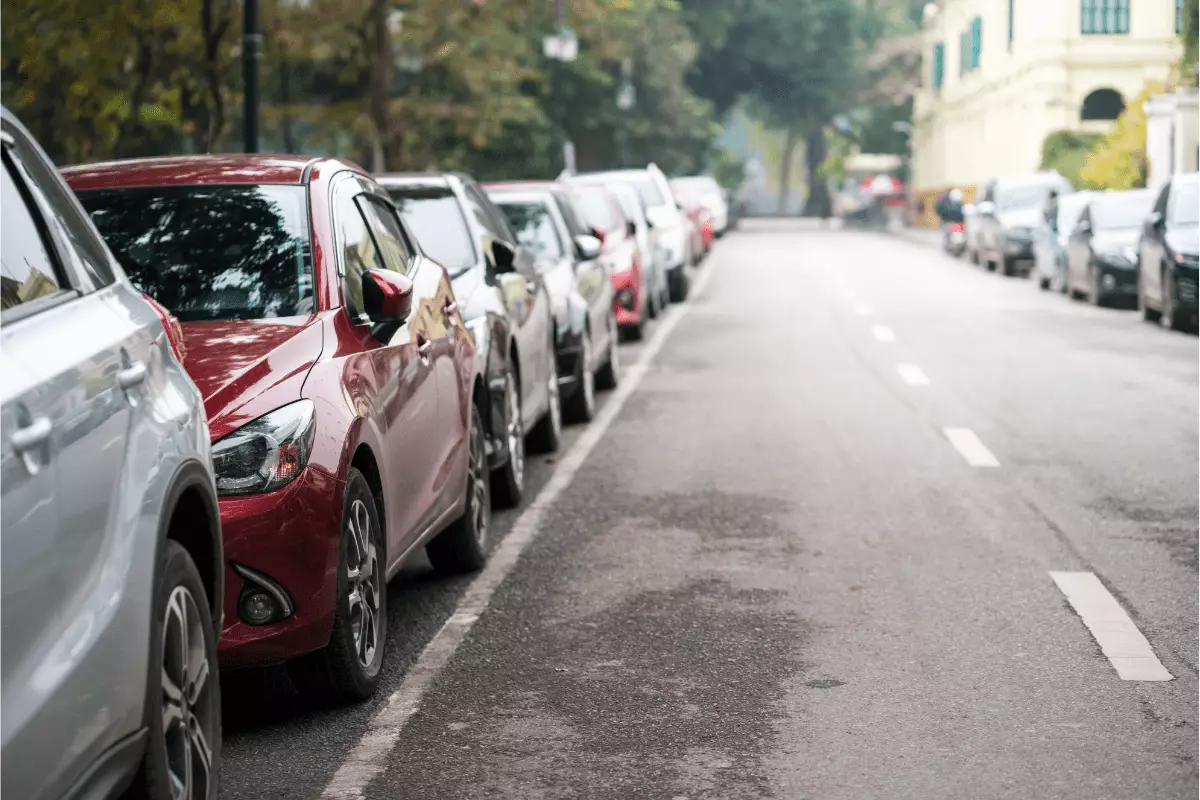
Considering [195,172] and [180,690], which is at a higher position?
[195,172]

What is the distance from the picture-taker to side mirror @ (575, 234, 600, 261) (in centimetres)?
1331

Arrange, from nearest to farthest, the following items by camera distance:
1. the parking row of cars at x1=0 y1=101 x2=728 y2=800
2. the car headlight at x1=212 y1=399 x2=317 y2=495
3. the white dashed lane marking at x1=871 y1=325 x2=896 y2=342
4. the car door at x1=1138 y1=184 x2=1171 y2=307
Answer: the parking row of cars at x1=0 y1=101 x2=728 y2=800 → the car headlight at x1=212 y1=399 x2=317 y2=495 → the white dashed lane marking at x1=871 y1=325 x2=896 y2=342 → the car door at x1=1138 y1=184 x2=1171 y2=307

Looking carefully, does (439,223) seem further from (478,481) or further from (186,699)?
(186,699)

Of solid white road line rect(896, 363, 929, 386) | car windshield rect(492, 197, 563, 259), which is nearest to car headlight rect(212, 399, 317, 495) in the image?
car windshield rect(492, 197, 563, 259)

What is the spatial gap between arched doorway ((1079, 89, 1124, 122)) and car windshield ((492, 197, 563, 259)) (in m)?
44.5

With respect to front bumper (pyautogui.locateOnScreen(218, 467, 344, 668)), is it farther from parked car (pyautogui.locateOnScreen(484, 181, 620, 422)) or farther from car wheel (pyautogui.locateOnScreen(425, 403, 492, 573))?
parked car (pyautogui.locateOnScreen(484, 181, 620, 422))

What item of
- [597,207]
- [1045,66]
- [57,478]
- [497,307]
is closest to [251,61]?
[597,207]

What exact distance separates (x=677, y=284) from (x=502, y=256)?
57.4 ft

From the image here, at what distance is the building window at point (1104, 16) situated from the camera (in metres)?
53.1

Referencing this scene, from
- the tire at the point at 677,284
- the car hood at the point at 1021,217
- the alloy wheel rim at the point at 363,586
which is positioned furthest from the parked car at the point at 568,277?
the car hood at the point at 1021,217

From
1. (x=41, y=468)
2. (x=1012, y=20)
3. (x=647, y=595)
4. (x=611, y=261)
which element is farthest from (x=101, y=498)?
(x=1012, y=20)

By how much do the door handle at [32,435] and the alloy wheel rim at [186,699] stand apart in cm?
71

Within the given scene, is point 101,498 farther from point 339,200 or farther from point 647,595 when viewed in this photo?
point 647,595

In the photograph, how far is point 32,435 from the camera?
3.31 metres
